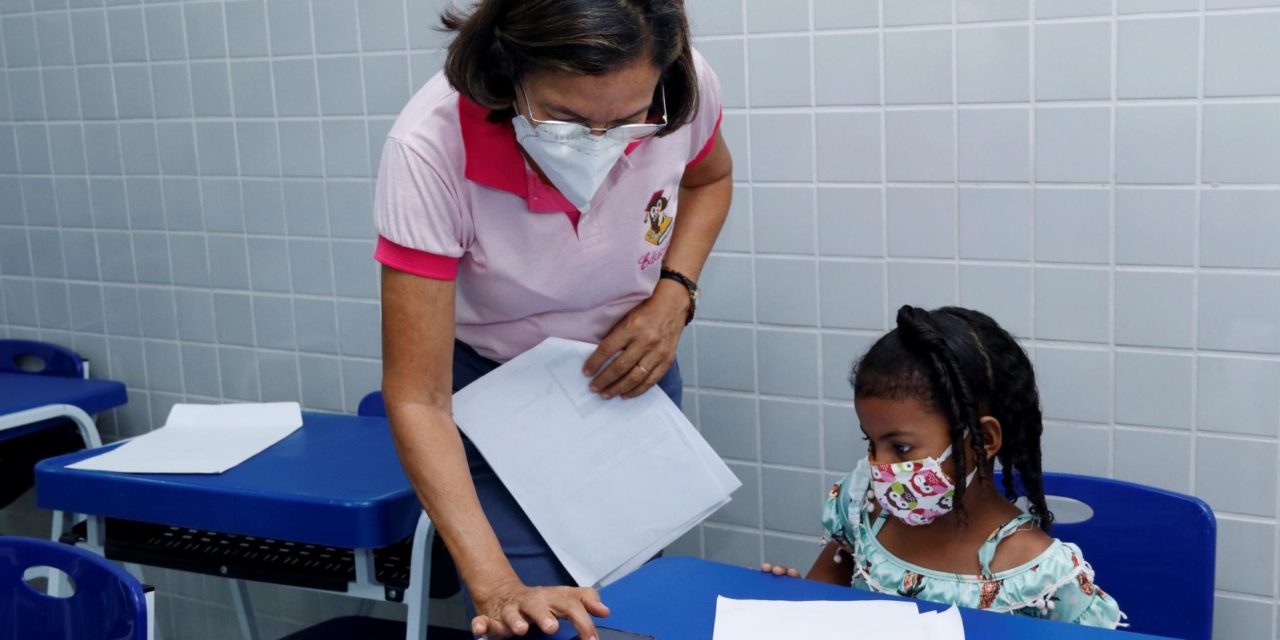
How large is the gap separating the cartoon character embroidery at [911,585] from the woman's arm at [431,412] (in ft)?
1.65

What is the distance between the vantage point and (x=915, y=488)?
1.53m

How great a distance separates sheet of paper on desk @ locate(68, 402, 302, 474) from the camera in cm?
215

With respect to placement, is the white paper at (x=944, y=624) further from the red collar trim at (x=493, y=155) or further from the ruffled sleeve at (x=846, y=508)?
the red collar trim at (x=493, y=155)

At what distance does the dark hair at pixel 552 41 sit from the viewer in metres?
1.34

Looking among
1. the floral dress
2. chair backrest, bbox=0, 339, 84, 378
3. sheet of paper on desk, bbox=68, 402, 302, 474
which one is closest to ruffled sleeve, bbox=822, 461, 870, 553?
the floral dress

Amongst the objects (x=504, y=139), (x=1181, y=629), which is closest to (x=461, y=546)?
(x=504, y=139)

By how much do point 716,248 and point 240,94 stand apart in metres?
1.12

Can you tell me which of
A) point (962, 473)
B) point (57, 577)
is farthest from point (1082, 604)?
point (57, 577)

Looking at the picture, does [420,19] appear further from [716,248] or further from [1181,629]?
[1181,629]

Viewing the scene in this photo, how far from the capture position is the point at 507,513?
1.67 meters

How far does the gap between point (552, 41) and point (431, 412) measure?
46 cm

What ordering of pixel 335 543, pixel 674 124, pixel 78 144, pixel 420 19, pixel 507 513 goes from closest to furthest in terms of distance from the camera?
pixel 674 124, pixel 507 513, pixel 335 543, pixel 420 19, pixel 78 144

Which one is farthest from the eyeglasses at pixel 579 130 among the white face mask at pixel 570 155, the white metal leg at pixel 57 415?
the white metal leg at pixel 57 415

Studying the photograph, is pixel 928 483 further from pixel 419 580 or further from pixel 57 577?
pixel 57 577
